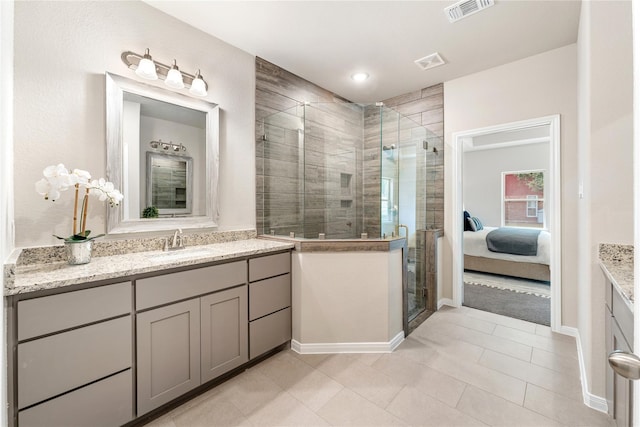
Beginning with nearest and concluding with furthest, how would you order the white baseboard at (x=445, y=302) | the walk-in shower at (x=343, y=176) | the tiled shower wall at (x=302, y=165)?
1. the walk-in shower at (x=343, y=176)
2. the tiled shower wall at (x=302, y=165)
3. the white baseboard at (x=445, y=302)

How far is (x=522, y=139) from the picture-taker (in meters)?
5.90

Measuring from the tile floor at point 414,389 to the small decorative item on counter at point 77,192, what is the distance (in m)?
1.09

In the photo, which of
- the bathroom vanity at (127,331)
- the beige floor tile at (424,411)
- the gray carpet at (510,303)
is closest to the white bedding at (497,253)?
the gray carpet at (510,303)

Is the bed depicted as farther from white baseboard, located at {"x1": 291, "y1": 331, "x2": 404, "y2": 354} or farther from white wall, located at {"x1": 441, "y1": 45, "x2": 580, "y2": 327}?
white baseboard, located at {"x1": 291, "y1": 331, "x2": 404, "y2": 354}

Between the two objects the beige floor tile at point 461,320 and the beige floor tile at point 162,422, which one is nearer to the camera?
the beige floor tile at point 162,422

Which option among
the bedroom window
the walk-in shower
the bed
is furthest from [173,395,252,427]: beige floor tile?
the bedroom window

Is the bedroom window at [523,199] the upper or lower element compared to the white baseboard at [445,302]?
upper

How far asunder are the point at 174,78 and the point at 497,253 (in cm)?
489

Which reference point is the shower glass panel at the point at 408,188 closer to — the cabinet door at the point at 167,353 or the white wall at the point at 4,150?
the cabinet door at the point at 167,353

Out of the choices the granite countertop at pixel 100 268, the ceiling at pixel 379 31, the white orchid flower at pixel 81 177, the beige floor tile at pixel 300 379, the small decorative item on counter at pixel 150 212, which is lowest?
the beige floor tile at pixel 300 379

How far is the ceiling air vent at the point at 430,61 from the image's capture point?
2887mm

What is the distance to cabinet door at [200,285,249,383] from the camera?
6.16 ft

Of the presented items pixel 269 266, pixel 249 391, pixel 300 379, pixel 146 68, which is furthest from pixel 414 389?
pixel 146 68

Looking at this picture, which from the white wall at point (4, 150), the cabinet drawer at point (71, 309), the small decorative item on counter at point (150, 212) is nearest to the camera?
the white wall at point (4, 150)
